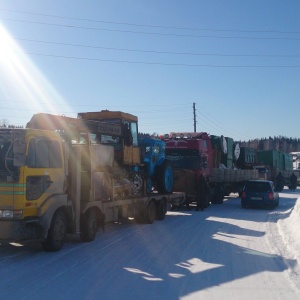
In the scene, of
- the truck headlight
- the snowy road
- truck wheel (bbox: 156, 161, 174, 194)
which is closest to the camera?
the snowy road

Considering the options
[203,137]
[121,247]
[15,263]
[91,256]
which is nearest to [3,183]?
[15,263]

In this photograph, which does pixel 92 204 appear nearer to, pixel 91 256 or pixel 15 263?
pixel 91 256

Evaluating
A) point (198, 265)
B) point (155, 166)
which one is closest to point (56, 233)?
point (198, 265)

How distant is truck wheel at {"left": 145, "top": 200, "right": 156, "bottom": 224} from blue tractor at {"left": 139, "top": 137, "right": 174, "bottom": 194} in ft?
2.01

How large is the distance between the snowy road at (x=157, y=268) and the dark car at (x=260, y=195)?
9.10 meters

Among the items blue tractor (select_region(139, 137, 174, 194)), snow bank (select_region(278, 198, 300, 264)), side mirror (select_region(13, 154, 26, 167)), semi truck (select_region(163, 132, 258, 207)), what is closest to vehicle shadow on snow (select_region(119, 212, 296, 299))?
snow bank (select_region(278, 198, 300, 264))

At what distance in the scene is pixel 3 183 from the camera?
8992mm

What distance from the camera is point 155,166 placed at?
57.8 ft

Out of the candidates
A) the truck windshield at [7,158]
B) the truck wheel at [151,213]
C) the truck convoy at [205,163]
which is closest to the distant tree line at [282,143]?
the truck convoy at [205,163]

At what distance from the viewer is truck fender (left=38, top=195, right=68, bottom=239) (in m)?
9.38

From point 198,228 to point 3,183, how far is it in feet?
24.3

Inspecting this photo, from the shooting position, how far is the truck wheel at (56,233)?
9.80 m

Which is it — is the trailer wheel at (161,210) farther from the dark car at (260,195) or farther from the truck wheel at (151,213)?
the dark car at (260,195)

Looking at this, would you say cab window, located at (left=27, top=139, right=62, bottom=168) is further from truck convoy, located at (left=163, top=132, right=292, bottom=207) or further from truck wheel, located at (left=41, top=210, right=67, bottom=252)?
truck convoy, located at (left=163, top=132, right=292, bottom=207)
